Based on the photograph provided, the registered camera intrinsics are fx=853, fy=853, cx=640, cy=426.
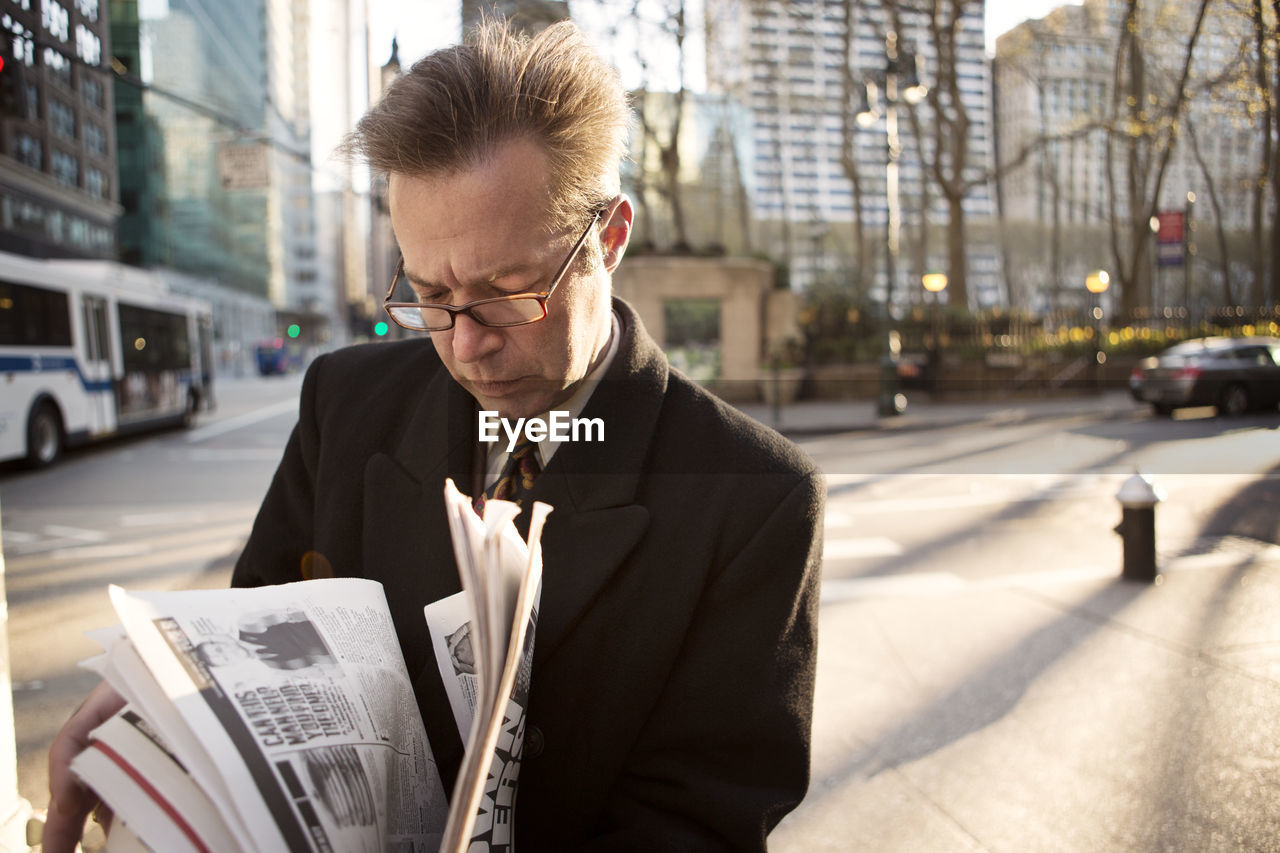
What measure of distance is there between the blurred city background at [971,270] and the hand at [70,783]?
753mm

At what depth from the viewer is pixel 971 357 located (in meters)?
2.68

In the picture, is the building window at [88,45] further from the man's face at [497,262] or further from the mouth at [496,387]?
the mouth at [496,387]

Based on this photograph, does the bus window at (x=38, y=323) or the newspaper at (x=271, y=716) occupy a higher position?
the bus window at (x=38, y=323)

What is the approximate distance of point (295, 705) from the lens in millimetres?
823

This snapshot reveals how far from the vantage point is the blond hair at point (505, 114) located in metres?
1.04

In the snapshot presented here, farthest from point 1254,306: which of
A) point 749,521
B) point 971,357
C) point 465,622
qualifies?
point 465,622

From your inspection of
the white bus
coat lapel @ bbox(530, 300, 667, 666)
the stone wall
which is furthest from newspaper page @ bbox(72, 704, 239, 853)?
the white bus

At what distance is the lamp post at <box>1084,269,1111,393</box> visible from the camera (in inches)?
71.0

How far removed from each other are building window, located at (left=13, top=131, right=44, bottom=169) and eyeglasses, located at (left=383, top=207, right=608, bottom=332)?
3.36 ft

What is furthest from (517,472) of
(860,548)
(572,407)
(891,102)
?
(860,548)

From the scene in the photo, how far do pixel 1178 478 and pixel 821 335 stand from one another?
30.2 ft

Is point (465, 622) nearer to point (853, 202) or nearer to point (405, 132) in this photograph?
point (405, 132)

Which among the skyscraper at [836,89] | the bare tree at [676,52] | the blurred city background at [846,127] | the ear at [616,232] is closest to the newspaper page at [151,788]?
the ear at [616,232]

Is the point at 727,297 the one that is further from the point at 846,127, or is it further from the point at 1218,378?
the point at 1218,378
